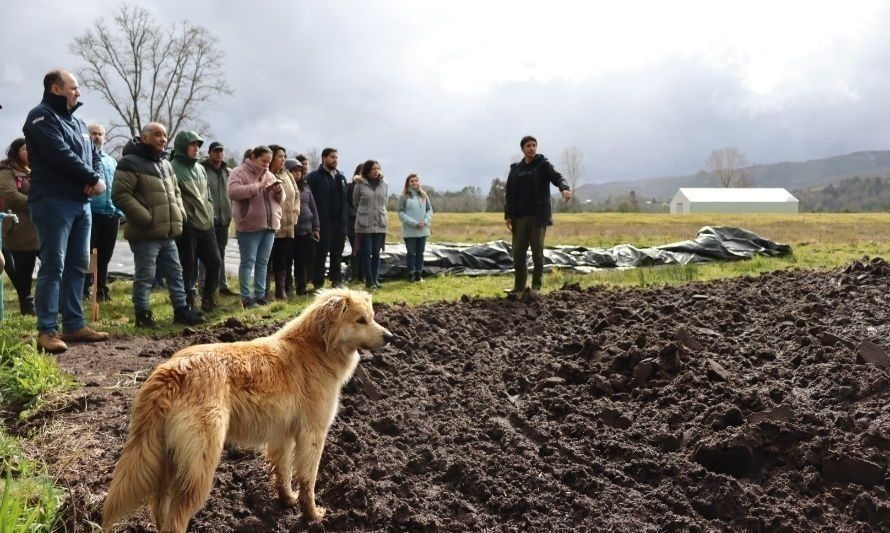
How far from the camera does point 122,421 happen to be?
192 inches

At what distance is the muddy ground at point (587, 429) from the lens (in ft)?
13.0

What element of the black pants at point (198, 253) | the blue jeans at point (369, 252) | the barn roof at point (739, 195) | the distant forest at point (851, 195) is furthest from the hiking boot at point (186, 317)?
the distant forest at point (851, 195)

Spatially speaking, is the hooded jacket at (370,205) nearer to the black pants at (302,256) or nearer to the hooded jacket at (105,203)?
the black pants at (302,256)

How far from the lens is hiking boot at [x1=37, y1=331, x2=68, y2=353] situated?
655 cm

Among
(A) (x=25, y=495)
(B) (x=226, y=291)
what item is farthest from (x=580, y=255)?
(A) (x=25, y=495)

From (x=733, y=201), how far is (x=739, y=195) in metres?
5.24

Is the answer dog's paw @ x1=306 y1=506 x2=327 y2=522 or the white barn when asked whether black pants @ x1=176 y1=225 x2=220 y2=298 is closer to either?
dog's paw @ x1=306 y1=506 x2=327 y2=522

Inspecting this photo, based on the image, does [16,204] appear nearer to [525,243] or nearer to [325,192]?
[325,192]

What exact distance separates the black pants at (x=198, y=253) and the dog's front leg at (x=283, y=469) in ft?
19.0

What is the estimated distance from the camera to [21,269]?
9.54 metres

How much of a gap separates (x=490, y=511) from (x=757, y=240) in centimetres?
1444

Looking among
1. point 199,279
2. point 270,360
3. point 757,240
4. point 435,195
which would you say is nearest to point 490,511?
point 270,360

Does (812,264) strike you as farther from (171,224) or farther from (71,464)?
(71,464)

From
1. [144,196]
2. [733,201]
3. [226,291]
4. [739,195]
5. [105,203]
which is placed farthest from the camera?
[739,195]
